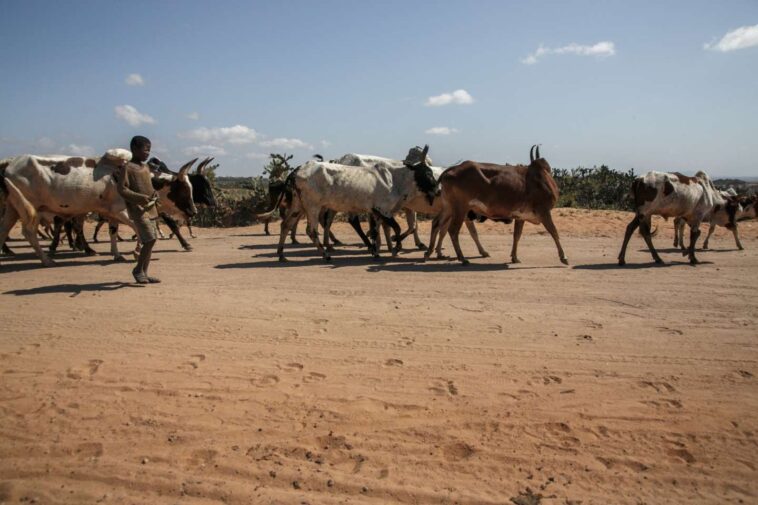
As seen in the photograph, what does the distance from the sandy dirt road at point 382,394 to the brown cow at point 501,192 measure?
2.71 meters

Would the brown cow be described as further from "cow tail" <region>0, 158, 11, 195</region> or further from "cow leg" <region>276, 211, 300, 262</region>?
"cow tail" <region>0, 158, 11, 195</region>

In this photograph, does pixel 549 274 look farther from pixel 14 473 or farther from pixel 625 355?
pixel 14 473

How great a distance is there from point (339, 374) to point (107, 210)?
8.43 m

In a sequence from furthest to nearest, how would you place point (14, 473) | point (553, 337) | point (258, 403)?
1. point (553, 337)
2. point (258, 403)
3. point (14, 473)

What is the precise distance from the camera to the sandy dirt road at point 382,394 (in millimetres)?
3359

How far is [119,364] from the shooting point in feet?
16.7

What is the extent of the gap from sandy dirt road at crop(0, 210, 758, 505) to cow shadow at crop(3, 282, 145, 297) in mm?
73

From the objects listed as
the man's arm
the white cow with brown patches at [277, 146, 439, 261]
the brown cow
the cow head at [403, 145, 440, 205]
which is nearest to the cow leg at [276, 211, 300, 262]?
the white cow with brown patches at [277, 146, 439, 261]

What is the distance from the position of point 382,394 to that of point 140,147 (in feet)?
19.0

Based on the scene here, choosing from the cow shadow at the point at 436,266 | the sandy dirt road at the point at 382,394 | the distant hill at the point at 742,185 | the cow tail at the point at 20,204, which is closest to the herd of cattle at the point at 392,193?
the cow tail at the point at 20,204

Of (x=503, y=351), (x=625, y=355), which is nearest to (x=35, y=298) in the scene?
(x=503, y=351)

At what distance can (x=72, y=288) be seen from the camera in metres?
8.41

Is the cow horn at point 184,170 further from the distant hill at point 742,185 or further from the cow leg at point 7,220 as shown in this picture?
the distant hill at point 742,185

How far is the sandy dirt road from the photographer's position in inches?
132
